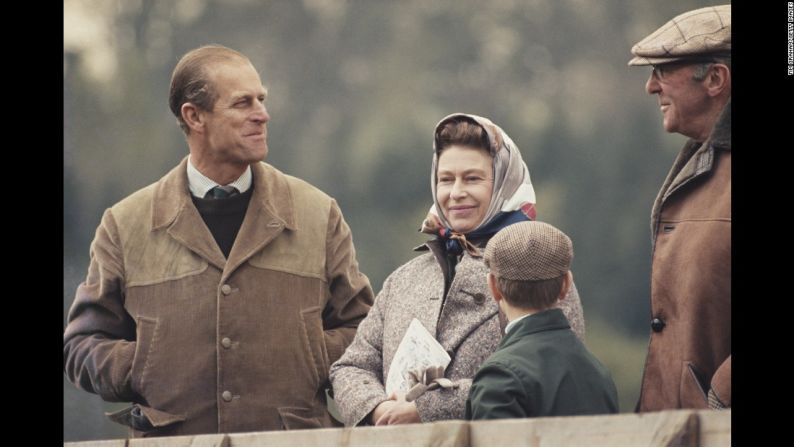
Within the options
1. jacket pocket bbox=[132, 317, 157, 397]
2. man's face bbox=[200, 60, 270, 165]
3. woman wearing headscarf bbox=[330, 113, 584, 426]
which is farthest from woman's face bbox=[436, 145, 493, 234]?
jacket pocket bbox=[132, 317, 157, 397]

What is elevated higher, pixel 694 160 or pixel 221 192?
pixel 694 160

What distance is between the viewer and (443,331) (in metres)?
5.54

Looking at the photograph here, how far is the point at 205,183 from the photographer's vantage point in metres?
6.33

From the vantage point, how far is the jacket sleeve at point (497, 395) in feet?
15.4

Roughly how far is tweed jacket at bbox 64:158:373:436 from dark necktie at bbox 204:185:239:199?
0.08 meters

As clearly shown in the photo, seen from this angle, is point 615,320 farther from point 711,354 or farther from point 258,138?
point 258,138

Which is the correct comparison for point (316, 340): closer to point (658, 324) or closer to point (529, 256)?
point (658, 324)

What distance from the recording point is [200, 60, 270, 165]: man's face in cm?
630

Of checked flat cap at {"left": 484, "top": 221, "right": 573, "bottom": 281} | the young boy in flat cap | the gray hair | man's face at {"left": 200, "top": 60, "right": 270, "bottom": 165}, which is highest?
the gray hair

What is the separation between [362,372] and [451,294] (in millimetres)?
481

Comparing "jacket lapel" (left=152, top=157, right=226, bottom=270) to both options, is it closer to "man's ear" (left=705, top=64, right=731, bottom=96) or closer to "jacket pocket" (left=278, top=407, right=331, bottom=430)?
"jacket pocket" (left=278, top=407, right=331, bottom=430)

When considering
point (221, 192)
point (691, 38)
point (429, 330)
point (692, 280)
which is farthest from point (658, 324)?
point (221, 192)

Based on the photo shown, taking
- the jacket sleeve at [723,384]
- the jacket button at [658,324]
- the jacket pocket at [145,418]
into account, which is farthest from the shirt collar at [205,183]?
the jacket sleeve at [723,384]

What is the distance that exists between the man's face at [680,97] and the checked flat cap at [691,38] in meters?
0.04
